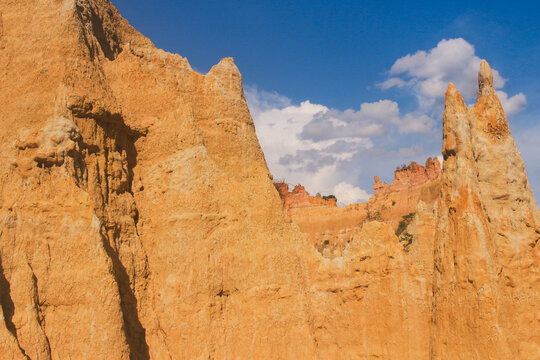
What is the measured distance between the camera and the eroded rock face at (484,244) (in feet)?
34.1

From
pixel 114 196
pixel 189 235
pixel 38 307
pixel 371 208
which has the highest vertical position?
pixel 371 208

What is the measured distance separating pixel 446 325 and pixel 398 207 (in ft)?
182

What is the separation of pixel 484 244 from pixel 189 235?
248 inches

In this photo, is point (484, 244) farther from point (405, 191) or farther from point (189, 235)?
point (405, 191)

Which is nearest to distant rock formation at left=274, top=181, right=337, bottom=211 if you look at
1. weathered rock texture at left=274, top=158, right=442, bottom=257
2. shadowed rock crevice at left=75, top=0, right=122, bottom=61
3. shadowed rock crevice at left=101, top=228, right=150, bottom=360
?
weathered rock texture at left=274, top=158, right=442, bottom=257

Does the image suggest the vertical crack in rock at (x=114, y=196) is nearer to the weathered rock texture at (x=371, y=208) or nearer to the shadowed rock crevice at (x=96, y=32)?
the shadowed rock crevice at (x=96, y=32)

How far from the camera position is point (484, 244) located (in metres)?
10.6

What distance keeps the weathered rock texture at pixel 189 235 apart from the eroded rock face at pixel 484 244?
1.6 inches

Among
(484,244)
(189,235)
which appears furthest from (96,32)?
(484,244)

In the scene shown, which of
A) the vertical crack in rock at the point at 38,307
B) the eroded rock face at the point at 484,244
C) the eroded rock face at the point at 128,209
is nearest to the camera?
the vertical crack in rock at the point at 38,307

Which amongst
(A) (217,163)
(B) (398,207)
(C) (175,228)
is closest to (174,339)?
(C) (175,228)

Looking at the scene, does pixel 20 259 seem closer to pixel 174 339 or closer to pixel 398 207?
pixel 174 339

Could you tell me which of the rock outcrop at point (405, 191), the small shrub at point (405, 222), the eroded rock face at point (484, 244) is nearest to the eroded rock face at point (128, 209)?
the eroded rock face at point (484, 244)

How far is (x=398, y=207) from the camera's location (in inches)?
2554
